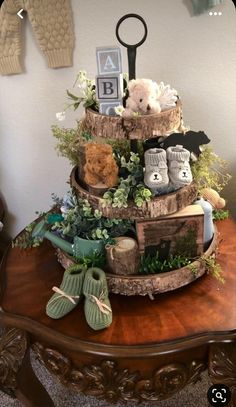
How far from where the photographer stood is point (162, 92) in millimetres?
844

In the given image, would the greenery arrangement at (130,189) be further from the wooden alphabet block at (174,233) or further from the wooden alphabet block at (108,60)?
the wooden alphabet block at (108,60)

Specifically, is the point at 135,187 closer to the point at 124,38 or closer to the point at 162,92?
the point at 162,92

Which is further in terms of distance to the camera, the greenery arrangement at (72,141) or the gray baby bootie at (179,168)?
the greenery arrangement at (72,141)

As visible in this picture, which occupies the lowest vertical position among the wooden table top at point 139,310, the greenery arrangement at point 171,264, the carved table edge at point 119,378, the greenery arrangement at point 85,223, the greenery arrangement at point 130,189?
the carved table edge at point 119,378

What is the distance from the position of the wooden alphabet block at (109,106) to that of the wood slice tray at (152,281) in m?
0.33

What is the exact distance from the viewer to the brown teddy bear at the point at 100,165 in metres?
0.83

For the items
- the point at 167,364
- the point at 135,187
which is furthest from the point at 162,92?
the point at 167,364

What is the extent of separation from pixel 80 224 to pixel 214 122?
567 mm

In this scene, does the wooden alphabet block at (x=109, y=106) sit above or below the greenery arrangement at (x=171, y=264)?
above

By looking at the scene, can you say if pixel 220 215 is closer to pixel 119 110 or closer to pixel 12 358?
pixel 119 110

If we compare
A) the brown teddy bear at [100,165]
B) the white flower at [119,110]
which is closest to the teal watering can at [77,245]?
Result: the brown teddy bear at [100,165]

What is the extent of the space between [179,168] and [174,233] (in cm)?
14

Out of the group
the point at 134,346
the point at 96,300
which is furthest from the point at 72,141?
the point at 134,346

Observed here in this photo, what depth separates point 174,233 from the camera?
2.83 feet
